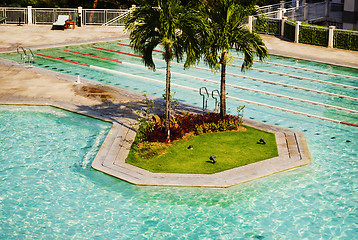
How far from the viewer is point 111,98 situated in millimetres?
26875

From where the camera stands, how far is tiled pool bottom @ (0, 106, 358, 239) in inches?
595

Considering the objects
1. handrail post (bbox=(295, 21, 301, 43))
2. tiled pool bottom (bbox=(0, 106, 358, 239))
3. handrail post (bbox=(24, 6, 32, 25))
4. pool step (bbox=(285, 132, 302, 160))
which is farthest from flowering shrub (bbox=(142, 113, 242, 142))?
handrail post (bbox=(24, 6, 32, 25))

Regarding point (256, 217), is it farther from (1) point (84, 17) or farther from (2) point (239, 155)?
(1) point (84, 17)

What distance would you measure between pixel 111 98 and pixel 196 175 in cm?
1015

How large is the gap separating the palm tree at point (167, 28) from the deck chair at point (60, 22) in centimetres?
2668

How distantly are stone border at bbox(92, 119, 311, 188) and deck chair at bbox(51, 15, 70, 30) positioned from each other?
2634 centimetres

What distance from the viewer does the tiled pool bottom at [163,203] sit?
1512cm

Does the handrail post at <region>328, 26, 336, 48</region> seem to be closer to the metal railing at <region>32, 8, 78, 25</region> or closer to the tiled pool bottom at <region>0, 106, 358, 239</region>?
the tiled pool bottom at <region>0, 106, 358, 239</region>

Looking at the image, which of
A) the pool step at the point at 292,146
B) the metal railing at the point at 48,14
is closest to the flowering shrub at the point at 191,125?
the pool step at the point at 292,146

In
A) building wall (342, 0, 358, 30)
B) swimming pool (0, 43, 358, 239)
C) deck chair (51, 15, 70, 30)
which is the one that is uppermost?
building wall (342, 0, 358, 30)

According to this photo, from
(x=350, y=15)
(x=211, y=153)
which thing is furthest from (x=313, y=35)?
(x=211, y=153)

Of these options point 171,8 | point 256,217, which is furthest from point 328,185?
point 171,8

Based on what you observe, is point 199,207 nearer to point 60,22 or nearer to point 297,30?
point 297,30

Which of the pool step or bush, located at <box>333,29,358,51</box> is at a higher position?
bush, located at <box>333,29,358,51</box>
